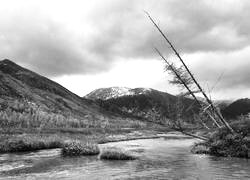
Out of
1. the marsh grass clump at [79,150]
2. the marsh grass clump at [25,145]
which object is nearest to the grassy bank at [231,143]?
the marsh grass clump at [79,150]

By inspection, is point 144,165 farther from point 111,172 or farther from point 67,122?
point 67,122

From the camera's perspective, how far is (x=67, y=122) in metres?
195

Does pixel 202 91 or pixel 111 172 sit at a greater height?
pixel 202 91

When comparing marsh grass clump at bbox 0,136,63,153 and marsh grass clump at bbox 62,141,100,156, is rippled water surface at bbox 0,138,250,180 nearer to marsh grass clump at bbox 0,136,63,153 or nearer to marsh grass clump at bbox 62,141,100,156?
marsh grass clump at bbox 62,141,100,156

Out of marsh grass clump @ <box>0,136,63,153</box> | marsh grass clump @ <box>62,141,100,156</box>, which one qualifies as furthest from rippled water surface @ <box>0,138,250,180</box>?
marsh grass clump @ <box>0,136,63,153</box>

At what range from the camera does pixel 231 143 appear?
3562cm

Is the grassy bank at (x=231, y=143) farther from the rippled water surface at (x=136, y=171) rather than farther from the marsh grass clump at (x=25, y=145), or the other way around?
the marsh grass clump at (x=25, y=145)

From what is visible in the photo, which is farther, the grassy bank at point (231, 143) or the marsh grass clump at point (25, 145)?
the marsh grass clump at point (25, 145)

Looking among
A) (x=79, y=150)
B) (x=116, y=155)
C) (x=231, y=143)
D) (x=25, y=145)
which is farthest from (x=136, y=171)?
(x=25, y=145)

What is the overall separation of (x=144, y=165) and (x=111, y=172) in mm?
4851

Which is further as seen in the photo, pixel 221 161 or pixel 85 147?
pixel 85 147

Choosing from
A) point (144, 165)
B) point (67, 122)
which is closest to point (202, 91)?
point (144, 165)

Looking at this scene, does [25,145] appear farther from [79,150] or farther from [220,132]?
[220,132]

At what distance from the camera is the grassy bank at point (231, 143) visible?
111 feet
